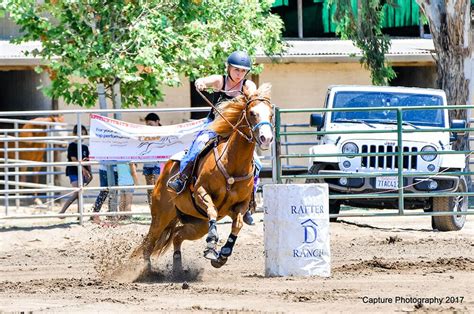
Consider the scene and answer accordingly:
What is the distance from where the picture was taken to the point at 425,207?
15820mm

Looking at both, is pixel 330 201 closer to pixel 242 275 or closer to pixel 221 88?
pixel 242 275

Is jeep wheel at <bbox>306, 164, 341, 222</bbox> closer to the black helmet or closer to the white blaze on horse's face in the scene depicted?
the black helmet

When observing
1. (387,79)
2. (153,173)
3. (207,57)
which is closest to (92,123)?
(153,173)

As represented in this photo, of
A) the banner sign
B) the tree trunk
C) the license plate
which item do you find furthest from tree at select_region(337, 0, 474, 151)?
the banner sign

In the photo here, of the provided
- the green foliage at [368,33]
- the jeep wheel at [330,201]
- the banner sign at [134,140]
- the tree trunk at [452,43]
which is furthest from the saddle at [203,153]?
the green foliage at [368,33]

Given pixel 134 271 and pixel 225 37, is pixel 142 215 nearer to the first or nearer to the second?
pixel 225 37

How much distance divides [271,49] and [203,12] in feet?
8.11

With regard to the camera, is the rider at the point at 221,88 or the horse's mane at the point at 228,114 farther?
the rider at the point at 221,88

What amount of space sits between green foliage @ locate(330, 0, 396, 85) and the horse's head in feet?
37.6

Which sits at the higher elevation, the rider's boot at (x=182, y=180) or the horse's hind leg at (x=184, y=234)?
the rider's boot at (x=182, y=180)

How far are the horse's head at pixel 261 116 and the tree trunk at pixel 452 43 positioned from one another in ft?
36.3

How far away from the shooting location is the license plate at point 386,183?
592 inches

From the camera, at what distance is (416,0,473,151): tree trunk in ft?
68.1

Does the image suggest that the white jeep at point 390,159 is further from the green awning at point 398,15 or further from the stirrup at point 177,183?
the green awning at point 398,15
